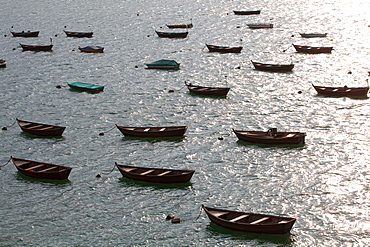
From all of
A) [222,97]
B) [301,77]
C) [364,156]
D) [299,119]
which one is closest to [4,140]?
[222,97]

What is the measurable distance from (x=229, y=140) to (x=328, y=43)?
50.1 meters

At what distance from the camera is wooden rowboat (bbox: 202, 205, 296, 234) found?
32594 mm

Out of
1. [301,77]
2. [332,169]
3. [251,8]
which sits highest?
[332,169]

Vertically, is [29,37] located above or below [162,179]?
below

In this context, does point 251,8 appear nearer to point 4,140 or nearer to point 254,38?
point 254,38

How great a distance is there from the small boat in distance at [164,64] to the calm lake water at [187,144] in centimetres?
138

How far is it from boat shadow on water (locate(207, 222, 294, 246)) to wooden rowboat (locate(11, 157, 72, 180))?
41.9 ft

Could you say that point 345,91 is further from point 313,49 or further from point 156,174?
point 156,174

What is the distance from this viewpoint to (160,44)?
313ft

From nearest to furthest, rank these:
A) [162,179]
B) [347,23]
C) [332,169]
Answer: [162,179], [332,169], [347,23]

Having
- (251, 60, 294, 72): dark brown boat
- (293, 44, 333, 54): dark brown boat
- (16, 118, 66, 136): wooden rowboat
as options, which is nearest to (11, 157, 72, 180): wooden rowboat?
(16, 118, 66, 136): wooden rowboat

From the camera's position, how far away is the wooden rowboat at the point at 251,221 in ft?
107

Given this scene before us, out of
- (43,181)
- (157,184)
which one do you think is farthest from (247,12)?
(43,181)

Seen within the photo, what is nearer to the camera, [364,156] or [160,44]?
[364,156]
